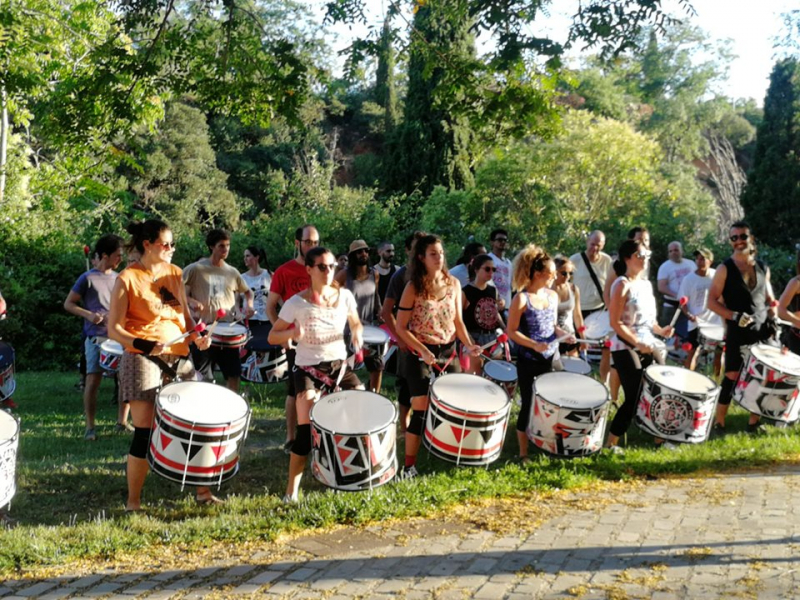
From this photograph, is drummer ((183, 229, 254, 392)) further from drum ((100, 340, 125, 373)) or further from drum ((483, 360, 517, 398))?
drum ((483, 360, 517, 398))

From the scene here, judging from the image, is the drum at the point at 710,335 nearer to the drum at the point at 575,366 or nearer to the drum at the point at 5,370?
the drum at the point at 575,366

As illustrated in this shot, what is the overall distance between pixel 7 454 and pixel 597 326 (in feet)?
19.5

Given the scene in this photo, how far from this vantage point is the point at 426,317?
23.3 ft

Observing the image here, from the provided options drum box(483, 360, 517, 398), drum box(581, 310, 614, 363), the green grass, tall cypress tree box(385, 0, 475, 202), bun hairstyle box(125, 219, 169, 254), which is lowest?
the green grass

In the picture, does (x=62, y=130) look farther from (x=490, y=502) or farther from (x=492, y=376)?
(x=490, y=502)

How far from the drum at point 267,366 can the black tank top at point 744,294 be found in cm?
450

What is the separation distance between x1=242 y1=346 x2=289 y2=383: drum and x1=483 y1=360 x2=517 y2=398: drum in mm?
2488

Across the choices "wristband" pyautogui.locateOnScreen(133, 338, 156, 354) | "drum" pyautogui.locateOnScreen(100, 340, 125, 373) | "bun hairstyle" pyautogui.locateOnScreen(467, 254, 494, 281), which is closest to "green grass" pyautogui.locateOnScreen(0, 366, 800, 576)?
"drum" pyautogui.locateOnScreen(100, 340, 125, 373)

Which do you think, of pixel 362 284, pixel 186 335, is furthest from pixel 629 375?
pixel 186 335

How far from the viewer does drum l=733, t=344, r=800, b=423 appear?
819 centimetres

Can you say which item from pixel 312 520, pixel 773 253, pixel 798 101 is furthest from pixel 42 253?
pixel 798 101

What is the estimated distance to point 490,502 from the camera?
6.68 m

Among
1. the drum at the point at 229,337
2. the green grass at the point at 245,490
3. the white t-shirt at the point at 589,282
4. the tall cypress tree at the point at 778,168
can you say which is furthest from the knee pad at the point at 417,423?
the tall cypress tree at the point at 778,168

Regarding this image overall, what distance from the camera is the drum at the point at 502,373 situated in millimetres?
8242
